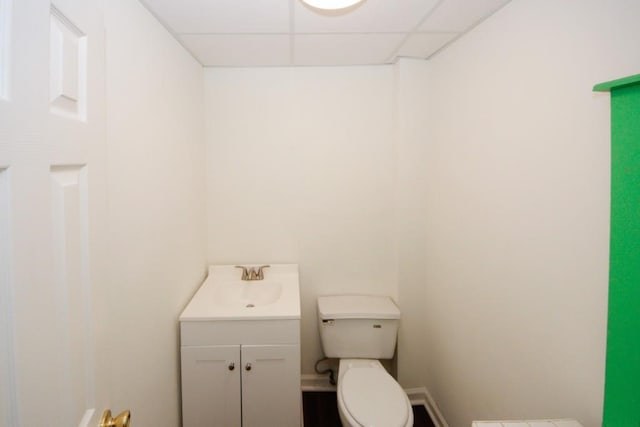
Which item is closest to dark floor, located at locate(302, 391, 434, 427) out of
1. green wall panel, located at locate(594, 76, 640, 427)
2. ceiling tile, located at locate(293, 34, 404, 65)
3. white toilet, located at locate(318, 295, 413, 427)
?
white toilet, located at locate(318, 295, 413, 427)

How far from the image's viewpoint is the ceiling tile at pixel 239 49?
1.60m

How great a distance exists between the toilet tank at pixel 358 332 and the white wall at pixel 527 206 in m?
0.32

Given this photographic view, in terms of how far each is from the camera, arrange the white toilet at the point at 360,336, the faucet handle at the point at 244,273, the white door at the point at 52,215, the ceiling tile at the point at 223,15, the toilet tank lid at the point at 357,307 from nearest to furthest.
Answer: the white door at the point at 52,215
the ceiling tile at the point at 223,15
the white toilet at the point at 360,336
the toilet tank lid at the point at 357,307
the faucet handle at the point at 244,273

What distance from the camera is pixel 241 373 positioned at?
1558mm

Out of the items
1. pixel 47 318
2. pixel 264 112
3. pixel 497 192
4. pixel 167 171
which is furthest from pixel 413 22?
pixel 47 318

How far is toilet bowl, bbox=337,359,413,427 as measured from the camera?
1.37m

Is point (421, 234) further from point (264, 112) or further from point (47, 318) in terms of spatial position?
point (47, 318)

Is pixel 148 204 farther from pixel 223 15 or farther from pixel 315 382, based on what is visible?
pixel 315 382

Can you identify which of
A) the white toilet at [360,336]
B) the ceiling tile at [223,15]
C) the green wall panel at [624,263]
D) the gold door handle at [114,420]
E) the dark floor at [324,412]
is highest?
the ceiling tile at [223,15]

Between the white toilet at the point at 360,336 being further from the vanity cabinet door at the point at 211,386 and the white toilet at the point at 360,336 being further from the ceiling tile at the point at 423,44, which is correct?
the ceiling tile at the point at 423,44

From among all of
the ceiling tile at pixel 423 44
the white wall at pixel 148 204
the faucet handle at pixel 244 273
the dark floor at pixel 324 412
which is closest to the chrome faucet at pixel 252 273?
the faucet handle at pixel 244 273

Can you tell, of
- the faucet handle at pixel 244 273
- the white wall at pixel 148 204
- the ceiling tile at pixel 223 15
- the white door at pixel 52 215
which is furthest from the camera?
the faucet handle at pixel 244 273

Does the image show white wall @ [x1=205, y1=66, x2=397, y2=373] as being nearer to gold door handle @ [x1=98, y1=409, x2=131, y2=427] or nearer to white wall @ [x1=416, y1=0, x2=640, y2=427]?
white wall @ [x1=416, y1=0, x2=640, y2=427]

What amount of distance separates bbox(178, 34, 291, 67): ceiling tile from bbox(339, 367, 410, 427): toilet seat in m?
1.82
